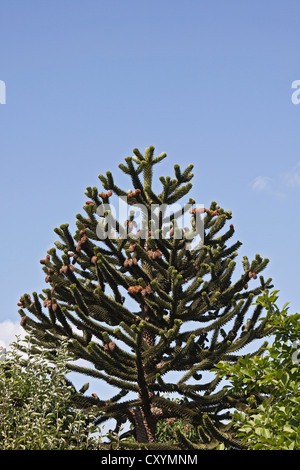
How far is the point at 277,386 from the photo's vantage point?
693cm

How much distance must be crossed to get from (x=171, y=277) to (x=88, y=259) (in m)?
2.58

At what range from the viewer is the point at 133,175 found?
13.1 metres

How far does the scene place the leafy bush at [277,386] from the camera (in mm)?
6035

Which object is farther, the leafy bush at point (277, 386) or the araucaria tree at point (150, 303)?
the araucaria tree at point (150, 303)

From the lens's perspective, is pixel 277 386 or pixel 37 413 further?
pixel 37 413

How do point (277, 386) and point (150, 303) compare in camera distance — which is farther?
point (150, 303)

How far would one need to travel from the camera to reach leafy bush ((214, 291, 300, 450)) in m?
6.04

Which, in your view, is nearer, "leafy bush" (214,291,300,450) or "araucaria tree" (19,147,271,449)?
"leafy bush" (214,291,300,450)

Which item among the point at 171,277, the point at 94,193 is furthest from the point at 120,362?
the point at 94,193

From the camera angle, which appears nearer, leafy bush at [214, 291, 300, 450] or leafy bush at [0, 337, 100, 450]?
leafy bush at [214, 291, 300, 450]
